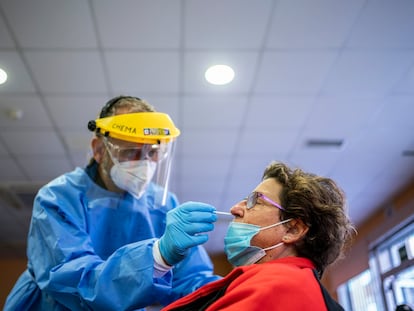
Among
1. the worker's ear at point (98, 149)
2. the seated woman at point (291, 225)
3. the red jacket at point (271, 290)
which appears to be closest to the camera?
the red jacket at point (271, 290)

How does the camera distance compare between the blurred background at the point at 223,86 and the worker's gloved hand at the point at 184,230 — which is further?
the blurred background at the point at 223,86

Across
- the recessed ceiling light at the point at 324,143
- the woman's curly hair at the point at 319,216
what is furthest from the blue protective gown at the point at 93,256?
the recessed ceiling light at the point at 324,143

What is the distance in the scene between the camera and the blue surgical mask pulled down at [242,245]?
53.0 inches

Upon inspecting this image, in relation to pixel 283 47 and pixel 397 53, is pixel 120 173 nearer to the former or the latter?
pixel 283 47

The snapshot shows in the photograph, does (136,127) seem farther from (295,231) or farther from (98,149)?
(295,231)

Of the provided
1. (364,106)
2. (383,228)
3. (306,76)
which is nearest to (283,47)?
(306,76)

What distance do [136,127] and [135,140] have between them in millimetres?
49

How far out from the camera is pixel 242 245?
1347 millimetres

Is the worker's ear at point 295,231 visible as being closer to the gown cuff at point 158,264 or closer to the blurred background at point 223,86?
the gown cuff at point 158,264

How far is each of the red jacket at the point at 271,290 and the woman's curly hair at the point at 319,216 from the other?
217mm

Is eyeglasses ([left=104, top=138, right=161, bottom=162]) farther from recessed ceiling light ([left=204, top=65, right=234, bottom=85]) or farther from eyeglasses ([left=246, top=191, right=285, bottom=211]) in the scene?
recessed ceiling light ([left=204, top=65, right=234, bottom=85])

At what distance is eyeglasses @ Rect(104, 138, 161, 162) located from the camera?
1.63m

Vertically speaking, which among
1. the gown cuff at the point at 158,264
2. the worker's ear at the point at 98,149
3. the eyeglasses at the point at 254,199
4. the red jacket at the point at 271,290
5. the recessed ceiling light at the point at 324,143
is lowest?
the red jacket at the point at 271,290

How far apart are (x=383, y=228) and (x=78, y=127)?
13.5 ft
